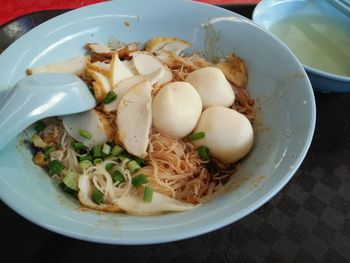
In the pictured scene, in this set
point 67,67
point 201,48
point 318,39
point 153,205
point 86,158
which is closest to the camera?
point 153,205

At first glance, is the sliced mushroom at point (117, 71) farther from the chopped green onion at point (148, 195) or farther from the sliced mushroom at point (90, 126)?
the chopped green onion at point (148, 195)

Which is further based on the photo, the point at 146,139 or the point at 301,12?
the point at 301,12

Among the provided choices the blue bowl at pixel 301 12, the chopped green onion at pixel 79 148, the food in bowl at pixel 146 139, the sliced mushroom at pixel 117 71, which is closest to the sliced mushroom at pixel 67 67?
the food in bowl at pixel 146 139

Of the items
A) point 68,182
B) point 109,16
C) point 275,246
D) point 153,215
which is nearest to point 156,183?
point 153,215

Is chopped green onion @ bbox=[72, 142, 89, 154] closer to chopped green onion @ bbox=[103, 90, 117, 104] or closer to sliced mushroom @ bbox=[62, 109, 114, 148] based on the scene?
sliced mushroom @ bbox=[62, 109, 114, 148]

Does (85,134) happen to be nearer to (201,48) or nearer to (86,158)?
(86,158)

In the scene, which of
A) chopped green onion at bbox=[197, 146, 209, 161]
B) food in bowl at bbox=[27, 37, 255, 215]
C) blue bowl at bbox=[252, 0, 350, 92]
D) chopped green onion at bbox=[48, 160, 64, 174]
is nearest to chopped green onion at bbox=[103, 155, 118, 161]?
food in bowl at bbox=[27, 37, 255, 215]

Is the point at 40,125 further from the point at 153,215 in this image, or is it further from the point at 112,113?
the point at 153,215

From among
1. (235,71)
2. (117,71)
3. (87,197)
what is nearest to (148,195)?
(87,197)
